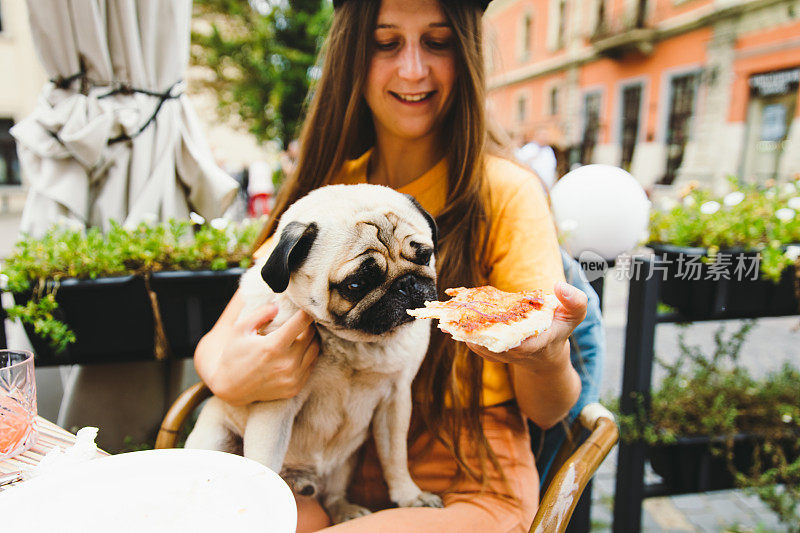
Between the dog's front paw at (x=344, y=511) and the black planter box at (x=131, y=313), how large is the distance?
99 centimetres

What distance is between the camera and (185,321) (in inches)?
83.4

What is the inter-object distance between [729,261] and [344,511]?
1.94 meters

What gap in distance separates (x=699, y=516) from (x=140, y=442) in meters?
3.23

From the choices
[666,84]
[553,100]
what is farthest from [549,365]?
[553,100]

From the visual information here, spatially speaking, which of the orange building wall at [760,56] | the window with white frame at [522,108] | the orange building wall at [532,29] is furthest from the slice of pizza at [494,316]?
the window with white frame at [522,108]

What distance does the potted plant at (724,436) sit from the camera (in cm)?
246

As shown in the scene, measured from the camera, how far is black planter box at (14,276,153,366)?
1921 millimetres

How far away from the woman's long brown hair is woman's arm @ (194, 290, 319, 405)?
0.45 meters

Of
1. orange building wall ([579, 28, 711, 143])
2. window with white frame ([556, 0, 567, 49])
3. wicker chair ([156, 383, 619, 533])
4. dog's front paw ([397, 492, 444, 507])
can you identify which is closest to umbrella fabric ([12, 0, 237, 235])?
wicker chair ([156, 383, 619, 533])

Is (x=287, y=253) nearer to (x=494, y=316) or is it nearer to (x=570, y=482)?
(x=494, y=316)

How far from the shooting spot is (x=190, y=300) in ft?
6.91

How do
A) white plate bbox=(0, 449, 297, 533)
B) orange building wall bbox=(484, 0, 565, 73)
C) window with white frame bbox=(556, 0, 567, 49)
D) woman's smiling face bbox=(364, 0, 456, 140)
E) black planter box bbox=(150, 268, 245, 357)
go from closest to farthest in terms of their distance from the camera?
white plate bbox=(0, 449, 297, 533), woman's smiling face bbox=(364, 0, 456, 140), black planter box bbox=(150, 268, 245, 357), window with white frame bbox=(556, 0, 567, 49), orange building wall bbox=(484, 0, 565, 73)

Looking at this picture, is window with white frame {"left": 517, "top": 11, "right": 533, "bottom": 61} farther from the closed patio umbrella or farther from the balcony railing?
the closed patio umbrella

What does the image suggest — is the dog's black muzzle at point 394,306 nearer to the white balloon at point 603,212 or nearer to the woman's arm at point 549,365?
the woman's arm at point 549,365
